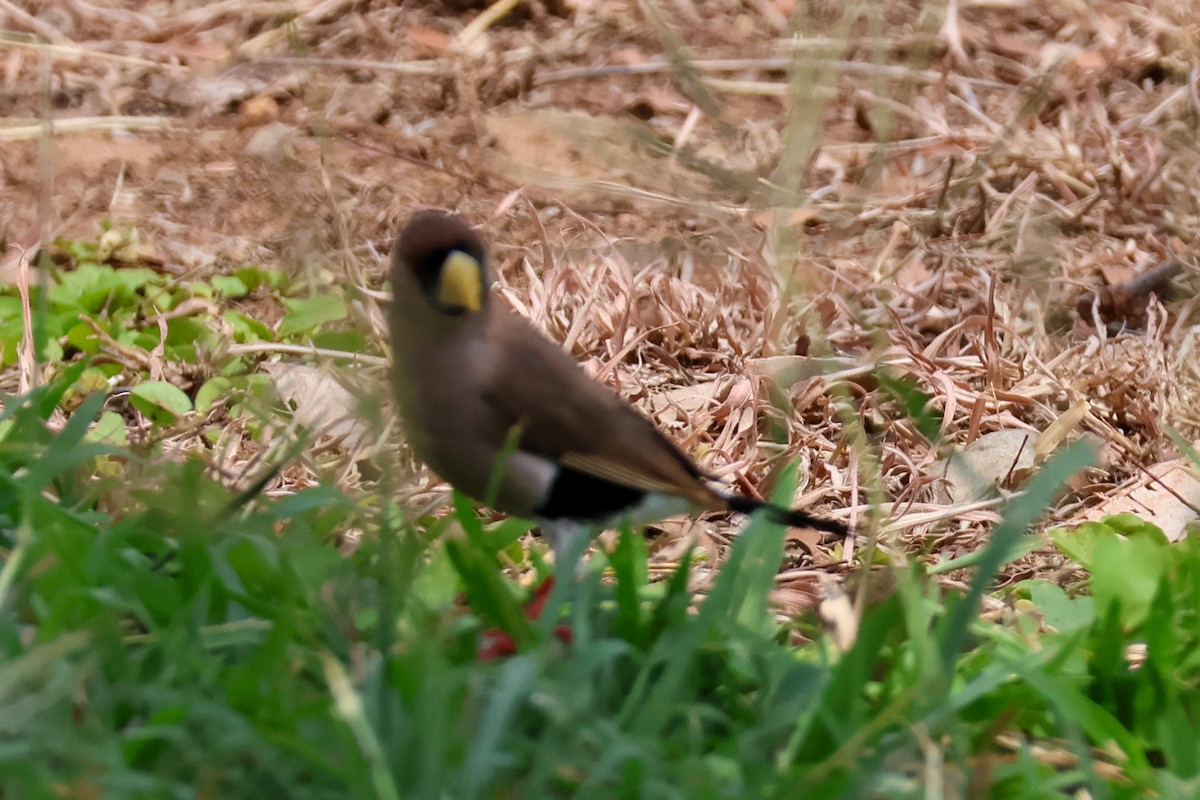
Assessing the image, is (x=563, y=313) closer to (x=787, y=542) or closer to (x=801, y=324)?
(x=801, y=324)

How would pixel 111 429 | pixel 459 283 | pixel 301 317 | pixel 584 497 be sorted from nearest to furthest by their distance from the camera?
1. pixel 459 283
2. pixel 584 497
3. pixel 111 429
4. pixel 301 317

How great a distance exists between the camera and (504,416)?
2.58 m

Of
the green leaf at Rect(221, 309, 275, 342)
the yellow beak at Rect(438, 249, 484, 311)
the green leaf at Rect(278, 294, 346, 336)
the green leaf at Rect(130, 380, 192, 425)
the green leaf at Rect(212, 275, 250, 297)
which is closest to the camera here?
the yellow beak at Rect(438, 249, 484, 311)

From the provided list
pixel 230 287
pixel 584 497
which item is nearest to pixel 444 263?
pixel 584 497

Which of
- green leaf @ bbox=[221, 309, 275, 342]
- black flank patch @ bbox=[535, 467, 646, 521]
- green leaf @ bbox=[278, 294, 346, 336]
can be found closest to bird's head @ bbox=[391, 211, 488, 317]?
black flank patch @ bbox=[535, 467, 646, 521]

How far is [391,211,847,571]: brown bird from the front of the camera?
2545 millimetres

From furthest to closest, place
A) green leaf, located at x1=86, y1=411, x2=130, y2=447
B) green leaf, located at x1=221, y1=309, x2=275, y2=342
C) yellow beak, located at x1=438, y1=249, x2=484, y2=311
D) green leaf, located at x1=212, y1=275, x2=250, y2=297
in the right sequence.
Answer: green leaf, located at x1=212, y1=275, x2=250, y2=297 < green leaf, located at x1=221, y1=309, x2=275, y2=342 < green leaf, located at x1=86, y1=411, x2=130, y2=447 < yellow beak, located at x1=438, y1=249, x2=484, y2=311

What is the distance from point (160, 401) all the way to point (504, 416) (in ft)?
3.91

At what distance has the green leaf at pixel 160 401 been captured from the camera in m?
3.36

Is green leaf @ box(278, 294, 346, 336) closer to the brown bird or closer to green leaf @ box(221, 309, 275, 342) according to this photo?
green leaf @ box(221, 309, 275, 342)

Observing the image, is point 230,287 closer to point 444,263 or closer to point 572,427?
point 444,263

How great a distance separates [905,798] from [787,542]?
138 centimetres

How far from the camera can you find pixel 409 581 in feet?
5.75

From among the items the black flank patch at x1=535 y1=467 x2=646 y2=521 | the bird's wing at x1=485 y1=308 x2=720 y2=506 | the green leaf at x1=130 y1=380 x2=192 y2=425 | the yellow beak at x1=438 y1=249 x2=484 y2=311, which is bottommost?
the green leaf at x1=130 y1=380 x2=192 y2=425
